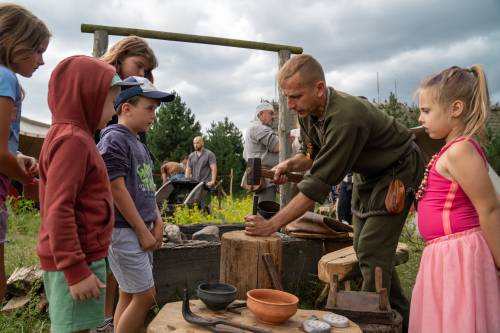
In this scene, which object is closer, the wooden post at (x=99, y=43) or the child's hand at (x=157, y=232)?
the child's hand at (x=157, y=232)

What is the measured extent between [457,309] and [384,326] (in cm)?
43

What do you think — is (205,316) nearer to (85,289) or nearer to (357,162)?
(85,289)

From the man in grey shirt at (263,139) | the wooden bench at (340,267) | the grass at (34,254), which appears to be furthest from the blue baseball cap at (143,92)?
the man in grey shirt at (263,139)

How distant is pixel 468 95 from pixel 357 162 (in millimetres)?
906

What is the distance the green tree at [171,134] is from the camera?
854 inches

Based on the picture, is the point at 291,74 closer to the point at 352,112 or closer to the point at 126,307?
the point at 352,112

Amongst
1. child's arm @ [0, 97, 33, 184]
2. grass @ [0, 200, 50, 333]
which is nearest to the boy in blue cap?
child's arm @ [0, 97, 33, 184]

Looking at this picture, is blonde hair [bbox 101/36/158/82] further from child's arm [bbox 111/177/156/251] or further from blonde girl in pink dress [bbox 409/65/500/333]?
blonde girl in pink dress [bbox 409/65/500/333]

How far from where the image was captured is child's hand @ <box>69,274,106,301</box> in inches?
68.7

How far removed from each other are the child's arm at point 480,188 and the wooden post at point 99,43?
3.86 metres

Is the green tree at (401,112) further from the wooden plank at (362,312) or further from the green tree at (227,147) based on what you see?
the wooden plank at (362,312)

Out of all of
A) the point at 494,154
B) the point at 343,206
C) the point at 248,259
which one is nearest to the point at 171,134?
the point at 494,154

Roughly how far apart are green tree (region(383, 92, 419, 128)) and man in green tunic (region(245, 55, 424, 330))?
34.7 ft

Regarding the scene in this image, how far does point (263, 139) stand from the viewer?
21.7ft
